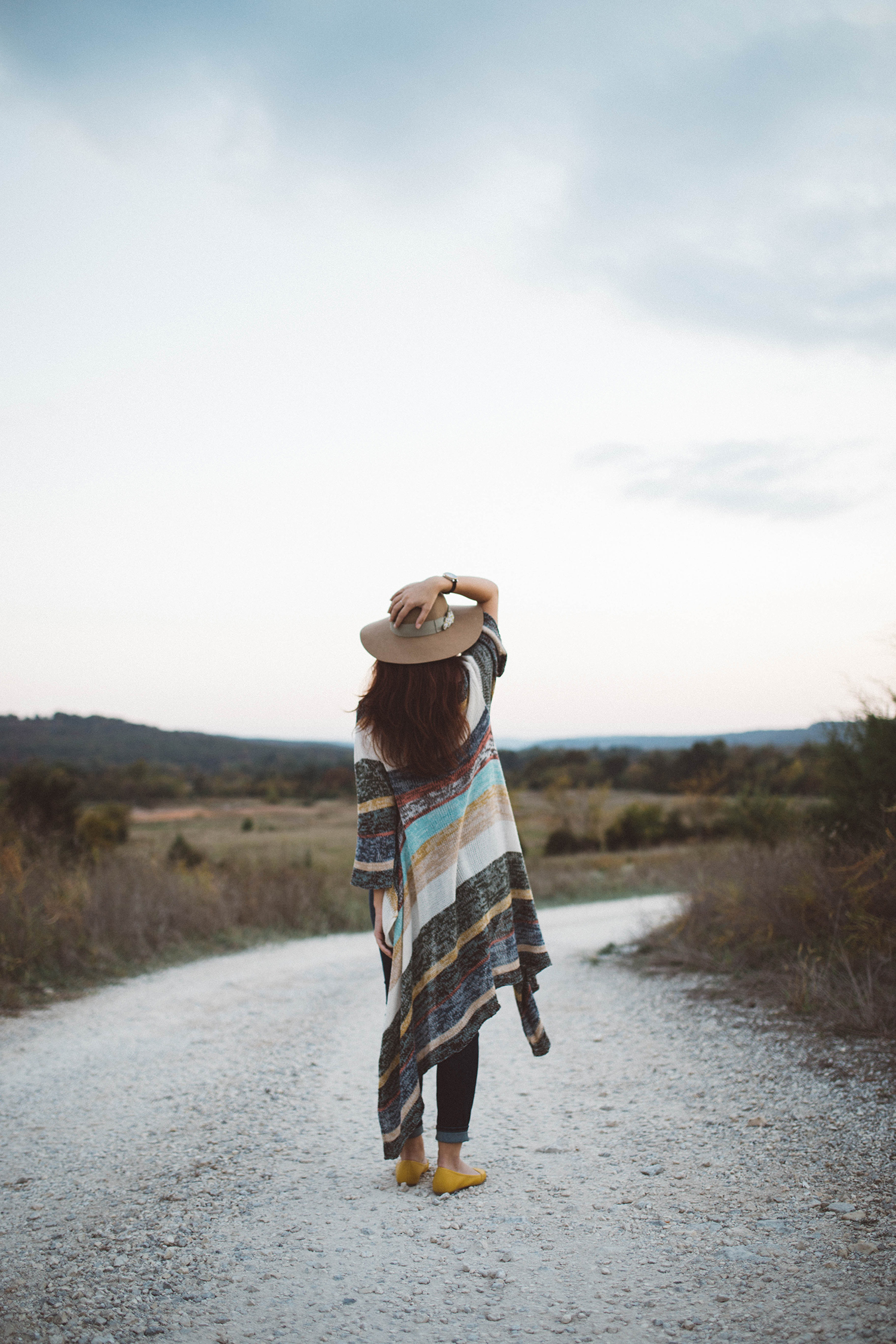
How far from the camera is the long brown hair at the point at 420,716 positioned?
3102 mm

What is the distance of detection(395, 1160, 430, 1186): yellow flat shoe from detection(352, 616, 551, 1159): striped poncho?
141mm

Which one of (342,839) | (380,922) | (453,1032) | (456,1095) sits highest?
(380,922)

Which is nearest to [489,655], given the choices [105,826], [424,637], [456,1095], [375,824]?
[424,637]

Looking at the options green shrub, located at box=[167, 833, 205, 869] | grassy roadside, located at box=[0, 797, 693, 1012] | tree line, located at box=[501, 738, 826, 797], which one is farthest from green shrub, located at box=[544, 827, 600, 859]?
grassy roadside, located at box=[0, 797, 693, 1012]

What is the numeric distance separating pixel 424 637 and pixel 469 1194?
206cm

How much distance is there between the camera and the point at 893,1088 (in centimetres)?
408

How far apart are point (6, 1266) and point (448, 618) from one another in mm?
2553

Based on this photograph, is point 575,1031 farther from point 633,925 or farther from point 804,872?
point 633,925

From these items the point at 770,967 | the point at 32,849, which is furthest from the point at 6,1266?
the point at 32,849

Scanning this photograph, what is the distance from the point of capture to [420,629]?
3.17 meters

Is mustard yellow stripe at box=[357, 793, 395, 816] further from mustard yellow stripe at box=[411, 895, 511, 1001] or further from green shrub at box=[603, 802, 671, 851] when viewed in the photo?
green shrub at box=[603, 802, 671, 851]

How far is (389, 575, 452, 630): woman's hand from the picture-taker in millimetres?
3113

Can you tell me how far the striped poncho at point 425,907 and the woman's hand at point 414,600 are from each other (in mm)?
271

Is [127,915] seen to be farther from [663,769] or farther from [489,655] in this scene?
[663,769]
